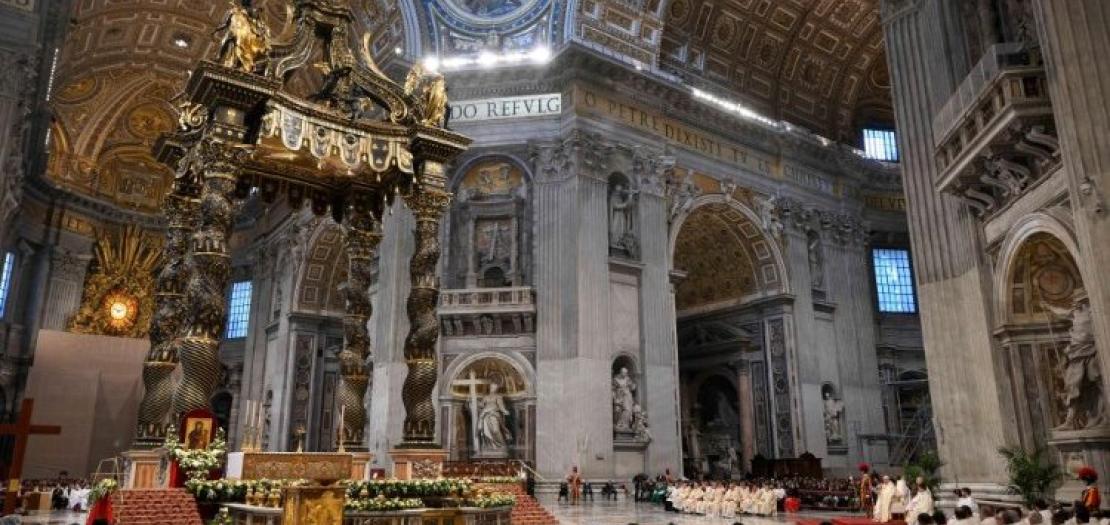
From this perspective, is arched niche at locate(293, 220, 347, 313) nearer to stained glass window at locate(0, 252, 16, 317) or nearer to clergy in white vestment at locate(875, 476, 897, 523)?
stained glass window at locate(0, 252, 16, 317)

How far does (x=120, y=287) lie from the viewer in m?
25.6

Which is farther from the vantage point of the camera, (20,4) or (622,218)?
(622,218)

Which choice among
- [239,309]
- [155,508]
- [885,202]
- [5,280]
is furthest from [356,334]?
[885,202]

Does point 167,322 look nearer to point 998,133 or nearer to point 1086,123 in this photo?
point 998,133

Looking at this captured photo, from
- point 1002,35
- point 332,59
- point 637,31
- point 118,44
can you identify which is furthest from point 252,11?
point 118,44

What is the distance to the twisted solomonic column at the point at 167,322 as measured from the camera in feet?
27.1

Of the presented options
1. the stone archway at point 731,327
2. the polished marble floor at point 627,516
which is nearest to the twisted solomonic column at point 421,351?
the polished marble floor at point 627,516

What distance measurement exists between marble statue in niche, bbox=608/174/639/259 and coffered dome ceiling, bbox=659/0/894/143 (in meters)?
4.84

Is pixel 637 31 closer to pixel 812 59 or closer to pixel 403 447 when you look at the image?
pixel 812 59

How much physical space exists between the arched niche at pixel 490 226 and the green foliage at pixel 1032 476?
35.3 ft

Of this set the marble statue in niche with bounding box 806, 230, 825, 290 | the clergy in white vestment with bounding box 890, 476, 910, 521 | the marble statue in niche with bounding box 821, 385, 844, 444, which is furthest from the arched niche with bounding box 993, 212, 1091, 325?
the marble statue in niche with bounding box 806, 230, 825, 290

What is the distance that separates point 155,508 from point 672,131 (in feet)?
51.7

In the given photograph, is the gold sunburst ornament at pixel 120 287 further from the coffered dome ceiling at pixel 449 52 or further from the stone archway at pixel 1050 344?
the stone archway at pixel 1050 344

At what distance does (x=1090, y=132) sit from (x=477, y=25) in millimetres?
14678
